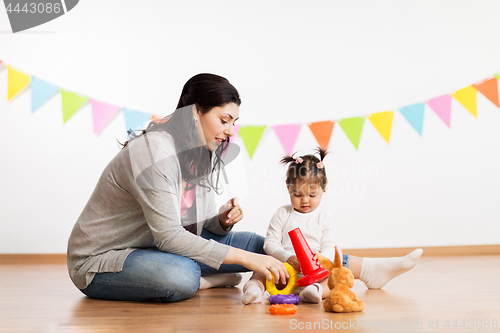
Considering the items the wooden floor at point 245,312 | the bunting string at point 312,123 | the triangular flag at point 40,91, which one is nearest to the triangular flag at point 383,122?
the bunting string at point 312,123

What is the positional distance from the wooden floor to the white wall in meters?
1.00

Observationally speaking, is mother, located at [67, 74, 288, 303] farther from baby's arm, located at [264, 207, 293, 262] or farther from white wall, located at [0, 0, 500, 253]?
white wall, located at [0, 0, 500, 253]

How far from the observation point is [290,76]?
272 centimetres

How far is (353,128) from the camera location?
8.76ft

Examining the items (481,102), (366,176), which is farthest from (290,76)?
(481,102)

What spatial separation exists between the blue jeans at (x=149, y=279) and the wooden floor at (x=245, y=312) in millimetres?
29

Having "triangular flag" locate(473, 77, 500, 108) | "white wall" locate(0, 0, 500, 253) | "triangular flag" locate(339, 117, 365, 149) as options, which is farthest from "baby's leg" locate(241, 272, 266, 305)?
"triangular flag" locate(473, 77, 500, 108)

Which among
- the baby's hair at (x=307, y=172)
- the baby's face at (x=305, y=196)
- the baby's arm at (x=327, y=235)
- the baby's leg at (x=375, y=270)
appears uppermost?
the baby's hair at (x=307, y=172)

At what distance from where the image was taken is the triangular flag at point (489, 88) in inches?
105

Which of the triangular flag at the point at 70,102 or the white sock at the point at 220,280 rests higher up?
the triangular flag at the point at 70,102

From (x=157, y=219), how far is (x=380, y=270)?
0.80m

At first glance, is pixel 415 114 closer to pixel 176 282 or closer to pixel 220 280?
pixel 220 280

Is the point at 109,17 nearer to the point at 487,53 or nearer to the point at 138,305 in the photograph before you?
the point at 138,305

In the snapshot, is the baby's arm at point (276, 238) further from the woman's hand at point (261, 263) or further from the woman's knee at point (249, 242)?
the woman's hand at point (261, 263)
